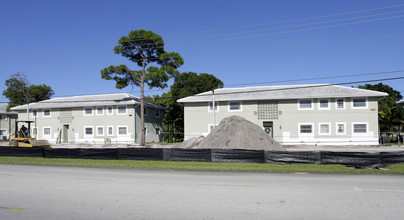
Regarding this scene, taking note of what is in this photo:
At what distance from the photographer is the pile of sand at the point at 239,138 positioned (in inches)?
925

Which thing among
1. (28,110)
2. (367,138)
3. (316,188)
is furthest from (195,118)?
(316,188)

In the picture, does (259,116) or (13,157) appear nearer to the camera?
(13,157)

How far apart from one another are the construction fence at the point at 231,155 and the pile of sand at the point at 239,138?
4784mm

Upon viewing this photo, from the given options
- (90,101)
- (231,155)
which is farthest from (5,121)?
(231,155)

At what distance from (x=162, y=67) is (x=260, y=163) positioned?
840 inches

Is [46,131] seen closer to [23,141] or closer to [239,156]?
[23,141]

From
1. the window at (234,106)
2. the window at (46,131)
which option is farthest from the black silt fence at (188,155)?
the window at (46,131)

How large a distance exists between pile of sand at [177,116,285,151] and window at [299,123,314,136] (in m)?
10.4

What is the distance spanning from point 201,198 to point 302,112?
92.2ft

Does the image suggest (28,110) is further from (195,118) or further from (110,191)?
(110,191)

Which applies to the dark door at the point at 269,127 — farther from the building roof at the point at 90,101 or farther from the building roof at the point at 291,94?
the building roof at the point at 90,101

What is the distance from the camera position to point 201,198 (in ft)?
28.2

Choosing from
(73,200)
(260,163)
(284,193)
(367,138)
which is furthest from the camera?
(367,138)

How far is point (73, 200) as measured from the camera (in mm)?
8406
